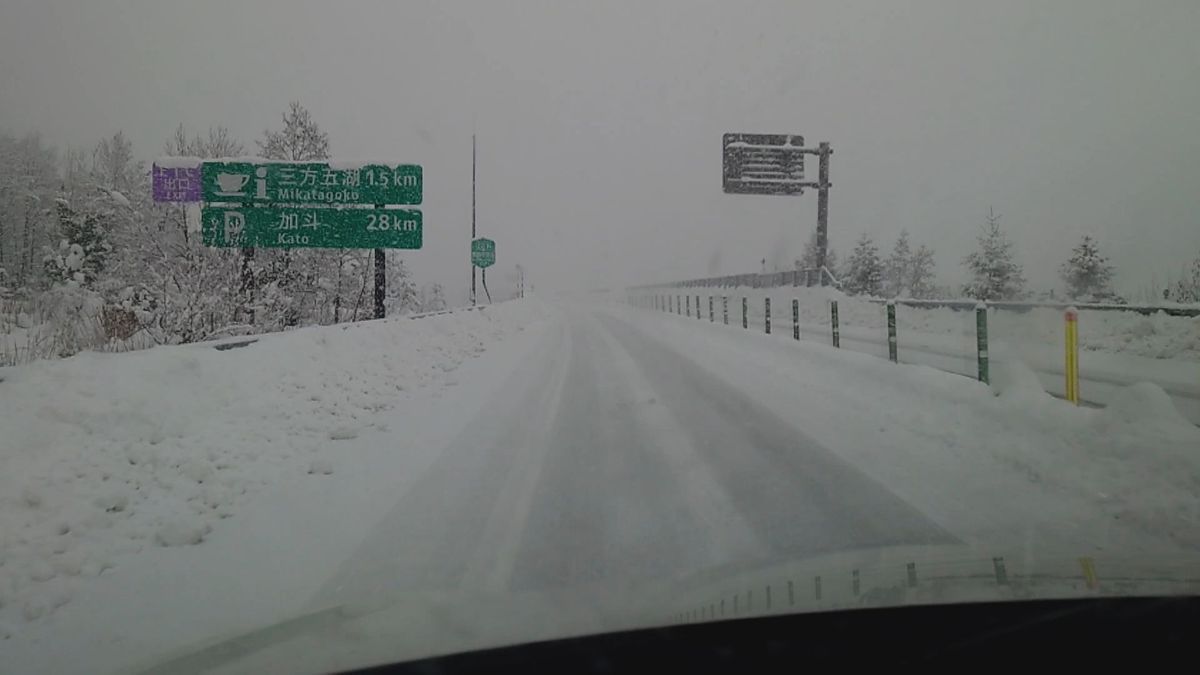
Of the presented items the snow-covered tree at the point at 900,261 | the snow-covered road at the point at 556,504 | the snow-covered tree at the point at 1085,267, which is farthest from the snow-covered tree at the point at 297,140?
the snow-covered tree at the point at 900,261

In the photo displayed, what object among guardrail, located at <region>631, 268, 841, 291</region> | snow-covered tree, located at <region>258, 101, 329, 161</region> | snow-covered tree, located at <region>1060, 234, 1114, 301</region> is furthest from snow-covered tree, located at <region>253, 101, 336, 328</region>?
snow-covered tree, located at <region>1060, 234, 1114, 301</region>

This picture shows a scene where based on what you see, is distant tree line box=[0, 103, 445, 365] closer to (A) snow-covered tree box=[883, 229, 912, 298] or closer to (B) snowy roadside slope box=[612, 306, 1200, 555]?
(B) snowy roadside slope box=[612, 306, 1200, 555]

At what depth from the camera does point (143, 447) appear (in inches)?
209

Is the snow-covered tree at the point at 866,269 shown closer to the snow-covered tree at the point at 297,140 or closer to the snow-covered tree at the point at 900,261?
the snow-covered tree at the point at 900,261

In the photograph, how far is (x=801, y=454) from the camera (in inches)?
250

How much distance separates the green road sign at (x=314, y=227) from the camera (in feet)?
68.5

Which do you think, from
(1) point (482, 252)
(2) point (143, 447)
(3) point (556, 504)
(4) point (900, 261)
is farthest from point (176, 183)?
(4) point (900, 261)

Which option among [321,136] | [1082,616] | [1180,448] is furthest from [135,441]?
[321,136]

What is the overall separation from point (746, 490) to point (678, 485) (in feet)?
1.72

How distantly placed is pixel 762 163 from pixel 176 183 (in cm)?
2116

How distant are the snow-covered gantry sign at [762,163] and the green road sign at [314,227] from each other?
1392 centimetres

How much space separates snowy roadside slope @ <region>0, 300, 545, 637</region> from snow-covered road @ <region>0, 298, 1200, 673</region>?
0.14ft

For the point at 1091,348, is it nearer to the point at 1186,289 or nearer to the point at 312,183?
the point at 1186,289

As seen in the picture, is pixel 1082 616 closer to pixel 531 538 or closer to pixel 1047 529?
pixel 1047 529
